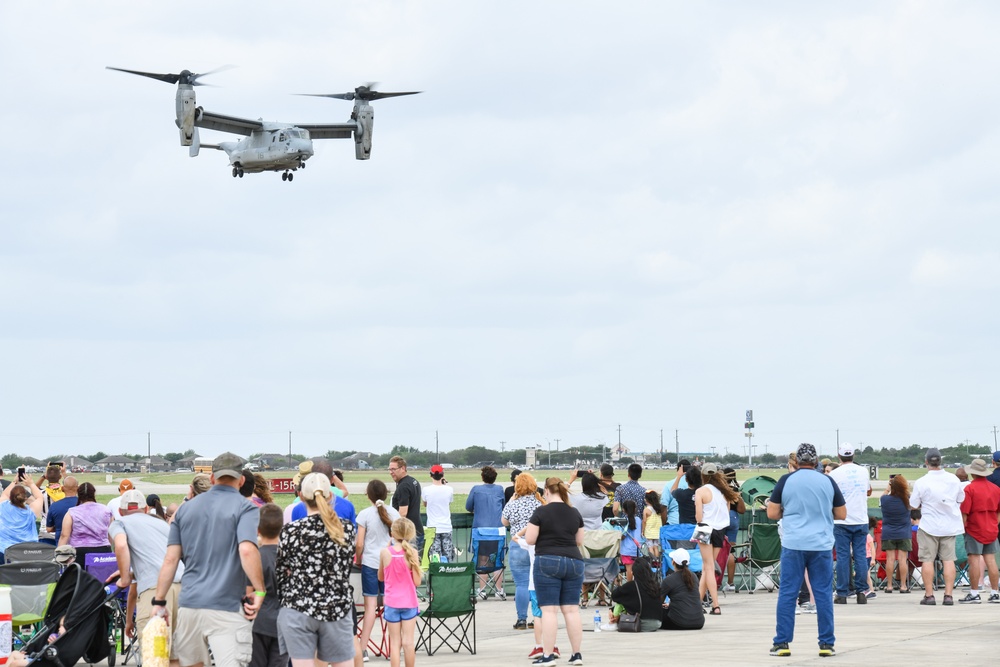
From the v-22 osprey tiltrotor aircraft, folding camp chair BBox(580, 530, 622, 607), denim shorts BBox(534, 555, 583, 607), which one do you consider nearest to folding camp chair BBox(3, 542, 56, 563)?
denim shorts BBox(534, 555, 583, 607)

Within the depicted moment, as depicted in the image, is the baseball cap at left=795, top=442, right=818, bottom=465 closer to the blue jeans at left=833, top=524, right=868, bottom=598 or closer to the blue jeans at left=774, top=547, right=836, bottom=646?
the blue jeans at left=774, top=547, right=836, bottom=646

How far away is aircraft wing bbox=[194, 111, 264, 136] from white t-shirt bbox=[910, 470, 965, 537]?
38.4 metres

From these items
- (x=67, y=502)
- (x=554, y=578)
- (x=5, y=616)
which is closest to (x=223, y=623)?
(x=5, y=616)

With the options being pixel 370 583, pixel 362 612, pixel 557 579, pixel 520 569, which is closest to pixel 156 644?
pixel 370 583

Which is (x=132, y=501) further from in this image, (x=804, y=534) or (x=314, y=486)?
(x=804, y=534)

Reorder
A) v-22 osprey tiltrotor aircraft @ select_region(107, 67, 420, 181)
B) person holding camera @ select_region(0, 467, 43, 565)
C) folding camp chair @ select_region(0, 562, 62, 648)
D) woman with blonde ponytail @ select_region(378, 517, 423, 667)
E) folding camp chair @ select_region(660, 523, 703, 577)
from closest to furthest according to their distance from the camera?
woman with blonde ponytail @ select_region(378, 517, 423, 667)
folding camp chair @ select_region(0, 562, 62, 648)
person holding camera @ select_region(0, 467, 43, 565)
folding camp chair @ select_region(660, 523, 703, 577)
v-22 osprey tiltrotor aircraft @ select_region(107, 67, 420, 181)

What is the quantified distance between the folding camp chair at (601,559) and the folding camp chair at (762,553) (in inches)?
108

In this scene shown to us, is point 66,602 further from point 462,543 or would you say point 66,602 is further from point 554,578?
point 462,543

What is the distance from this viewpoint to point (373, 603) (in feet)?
34.6

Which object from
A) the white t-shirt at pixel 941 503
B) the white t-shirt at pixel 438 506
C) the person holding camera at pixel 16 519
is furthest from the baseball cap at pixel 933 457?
the person holding camera at pixel 16 519

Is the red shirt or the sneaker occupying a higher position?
the red shirt

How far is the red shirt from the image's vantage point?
1561cm

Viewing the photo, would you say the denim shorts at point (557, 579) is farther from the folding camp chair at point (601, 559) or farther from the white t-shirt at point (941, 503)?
the white t-shirt at point (941, 503)

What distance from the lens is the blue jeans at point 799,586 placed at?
34.1ft
